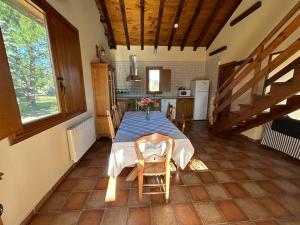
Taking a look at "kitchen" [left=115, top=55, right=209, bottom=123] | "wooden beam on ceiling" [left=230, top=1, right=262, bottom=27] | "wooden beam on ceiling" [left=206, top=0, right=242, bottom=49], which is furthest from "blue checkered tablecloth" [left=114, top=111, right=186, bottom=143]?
"wooden beam on ceiling" [left=206, top=0, right=242, bottom=49]

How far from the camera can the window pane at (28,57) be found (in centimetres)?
141

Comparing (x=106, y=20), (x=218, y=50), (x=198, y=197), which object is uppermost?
(x=106, y=20)

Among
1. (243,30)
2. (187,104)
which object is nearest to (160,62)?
(187,104)

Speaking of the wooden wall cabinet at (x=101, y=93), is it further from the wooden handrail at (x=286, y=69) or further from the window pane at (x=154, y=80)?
the wooden handrail at (x=286, y=69)

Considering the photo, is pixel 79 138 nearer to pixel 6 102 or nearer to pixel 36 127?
pixel 36 127

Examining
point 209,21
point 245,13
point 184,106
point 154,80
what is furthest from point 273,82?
point 154,80

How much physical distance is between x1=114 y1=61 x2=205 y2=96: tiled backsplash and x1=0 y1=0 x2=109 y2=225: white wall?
2.80 metres

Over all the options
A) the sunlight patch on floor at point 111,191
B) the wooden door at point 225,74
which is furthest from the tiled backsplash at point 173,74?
the sunlight patch on floor at point 111,191

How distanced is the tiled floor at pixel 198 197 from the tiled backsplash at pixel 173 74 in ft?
11.7

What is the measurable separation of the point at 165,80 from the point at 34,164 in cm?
492

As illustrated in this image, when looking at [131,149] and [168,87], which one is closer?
[131,149]

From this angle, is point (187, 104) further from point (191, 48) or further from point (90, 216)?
point (90, 216)

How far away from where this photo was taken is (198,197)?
186 cm

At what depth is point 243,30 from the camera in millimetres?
3760
